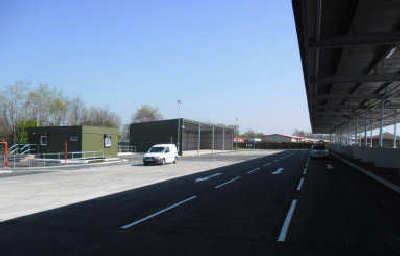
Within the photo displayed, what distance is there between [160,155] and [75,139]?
33.3 feet

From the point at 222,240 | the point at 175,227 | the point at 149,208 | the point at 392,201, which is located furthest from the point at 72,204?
the point at 392,201

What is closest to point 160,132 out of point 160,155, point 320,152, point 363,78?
point 160,155

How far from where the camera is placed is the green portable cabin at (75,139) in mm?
33875

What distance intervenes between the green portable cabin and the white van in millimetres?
7554

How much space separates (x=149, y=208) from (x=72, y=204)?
2.62 metres

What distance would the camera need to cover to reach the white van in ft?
94.0

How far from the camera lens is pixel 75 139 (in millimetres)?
34062

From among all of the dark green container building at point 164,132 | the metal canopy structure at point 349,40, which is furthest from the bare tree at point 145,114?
the metal canopy structure at point 349,40

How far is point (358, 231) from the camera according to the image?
7.23m

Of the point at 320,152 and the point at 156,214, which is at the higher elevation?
the point at 320,152

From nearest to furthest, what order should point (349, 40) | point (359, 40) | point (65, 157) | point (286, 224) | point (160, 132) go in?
point (286, 224) → point (359, 40) → point (349, 40) → point (65, 157) → point (160, 132)

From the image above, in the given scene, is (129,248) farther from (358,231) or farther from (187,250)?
(358,231)

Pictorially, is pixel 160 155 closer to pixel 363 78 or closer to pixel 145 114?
pixel 363 78

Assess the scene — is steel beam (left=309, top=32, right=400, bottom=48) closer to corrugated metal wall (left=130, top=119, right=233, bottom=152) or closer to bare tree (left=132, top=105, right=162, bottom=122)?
corrugated metal wall (left=130, top=119, right=233, bottom=152)
